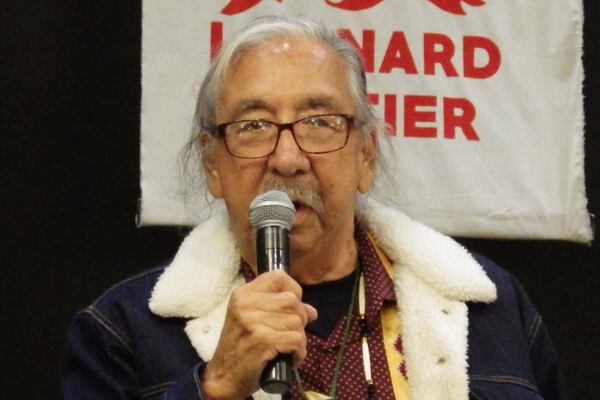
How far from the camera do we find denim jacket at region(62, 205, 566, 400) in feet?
5.66

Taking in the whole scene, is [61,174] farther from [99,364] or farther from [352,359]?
[352,359]

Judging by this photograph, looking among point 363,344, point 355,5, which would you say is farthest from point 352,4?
point 363,344

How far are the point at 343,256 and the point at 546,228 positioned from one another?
0.71 meters

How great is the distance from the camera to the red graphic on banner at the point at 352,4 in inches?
92.9

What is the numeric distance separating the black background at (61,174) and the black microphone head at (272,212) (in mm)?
1039

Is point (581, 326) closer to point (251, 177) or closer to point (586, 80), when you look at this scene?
point (586, 80)

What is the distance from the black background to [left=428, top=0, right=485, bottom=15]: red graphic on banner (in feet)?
2.34

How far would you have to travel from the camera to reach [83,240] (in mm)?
2381

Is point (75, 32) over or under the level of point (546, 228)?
over

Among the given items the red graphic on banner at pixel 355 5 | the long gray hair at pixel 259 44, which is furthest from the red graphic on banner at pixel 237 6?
the long gray hair at pixel 259 44

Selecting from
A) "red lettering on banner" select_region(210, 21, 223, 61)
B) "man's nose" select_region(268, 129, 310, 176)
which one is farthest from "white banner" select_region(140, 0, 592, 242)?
"man's nose" select_region(268, 129, 310, 176)

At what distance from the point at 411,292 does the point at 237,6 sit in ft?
2.83

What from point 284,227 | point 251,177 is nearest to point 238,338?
point 284,227

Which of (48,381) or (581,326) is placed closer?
(48,381)
